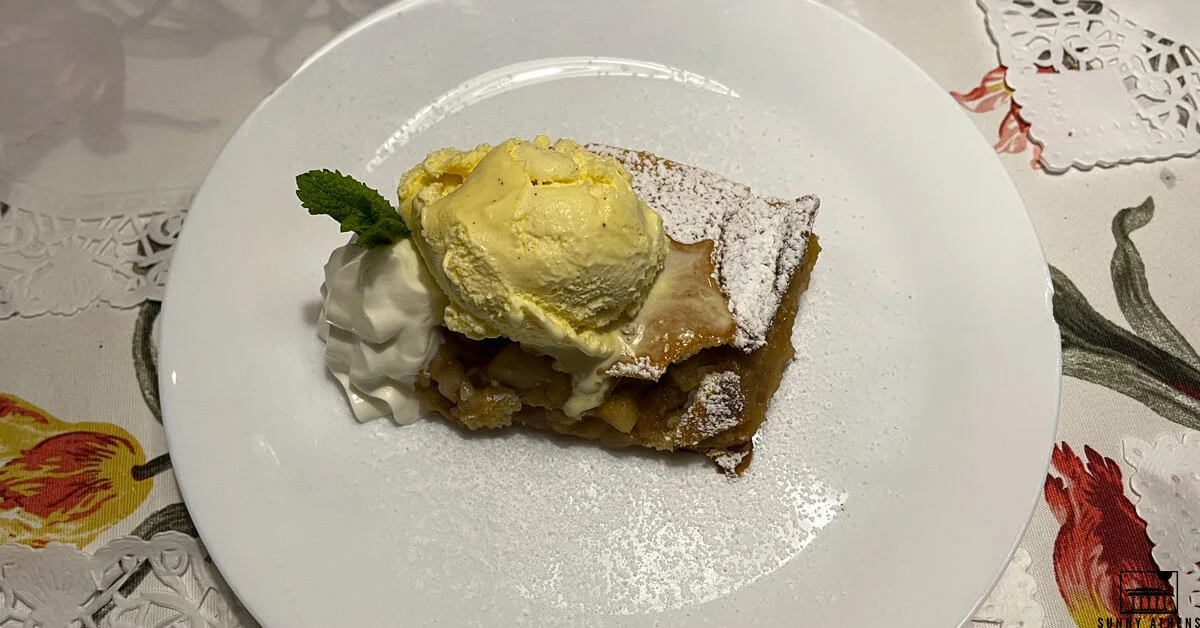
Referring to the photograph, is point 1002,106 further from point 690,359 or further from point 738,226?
point 690,359

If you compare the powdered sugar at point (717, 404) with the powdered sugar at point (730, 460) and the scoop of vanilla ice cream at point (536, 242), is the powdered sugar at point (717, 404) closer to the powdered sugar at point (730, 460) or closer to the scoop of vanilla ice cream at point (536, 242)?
the powdered sugar at point (730, 460)

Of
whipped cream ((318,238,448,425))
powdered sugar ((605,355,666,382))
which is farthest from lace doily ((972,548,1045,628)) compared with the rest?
whipped cream ((318,238,448,425))

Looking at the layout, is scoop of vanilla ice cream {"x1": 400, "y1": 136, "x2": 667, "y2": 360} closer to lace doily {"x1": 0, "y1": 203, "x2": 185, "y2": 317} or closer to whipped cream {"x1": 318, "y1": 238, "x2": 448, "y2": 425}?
whipped cream {"x1": 318, "y1": 238, "x2": 448, "y2": 425}

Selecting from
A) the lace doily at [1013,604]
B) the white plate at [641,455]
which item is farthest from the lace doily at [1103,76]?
the lace doily at [1013,604]

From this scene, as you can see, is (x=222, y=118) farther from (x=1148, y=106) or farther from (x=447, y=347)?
(x=1148, y=106)

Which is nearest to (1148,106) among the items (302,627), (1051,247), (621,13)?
(1051,247)
